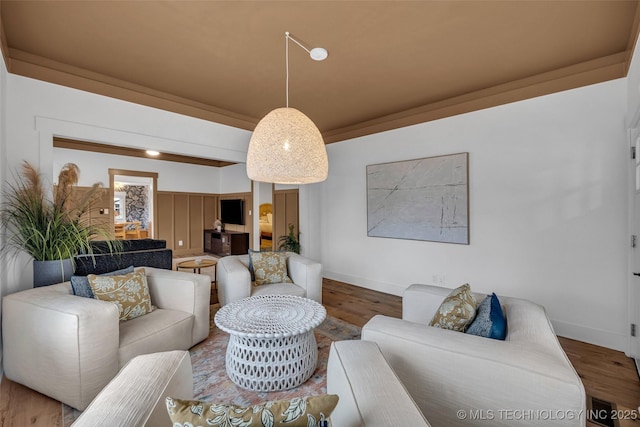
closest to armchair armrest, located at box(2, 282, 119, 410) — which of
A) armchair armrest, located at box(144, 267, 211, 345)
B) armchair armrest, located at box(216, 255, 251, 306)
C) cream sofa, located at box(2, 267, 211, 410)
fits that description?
cream sofa, located at box(2, 267, 211, 410)

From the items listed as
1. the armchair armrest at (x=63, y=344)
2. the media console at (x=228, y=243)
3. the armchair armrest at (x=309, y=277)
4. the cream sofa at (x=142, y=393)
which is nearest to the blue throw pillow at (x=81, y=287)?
the armchair armrest at (x=63, y=344)

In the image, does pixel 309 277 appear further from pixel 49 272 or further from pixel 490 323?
pixel 49 272

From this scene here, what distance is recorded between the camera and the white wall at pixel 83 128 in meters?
2.47

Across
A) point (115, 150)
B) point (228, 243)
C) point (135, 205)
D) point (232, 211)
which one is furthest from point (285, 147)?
point (135, 205)

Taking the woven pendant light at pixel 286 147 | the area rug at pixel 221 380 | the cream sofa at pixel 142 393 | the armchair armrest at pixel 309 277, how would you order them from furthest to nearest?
the armchair armrest at pixel 309 277 < the woven pendant light at pixel 286 147 < the area rug at pixel 221 380 < the cream sofa at pixel 142 393

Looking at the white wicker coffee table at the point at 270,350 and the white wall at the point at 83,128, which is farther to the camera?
the white wall at the point at 83,128

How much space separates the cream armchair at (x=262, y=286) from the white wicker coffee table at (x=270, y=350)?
2.55 feet

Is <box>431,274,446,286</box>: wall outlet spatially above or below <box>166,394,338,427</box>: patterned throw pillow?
below

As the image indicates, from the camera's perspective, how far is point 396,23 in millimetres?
2102

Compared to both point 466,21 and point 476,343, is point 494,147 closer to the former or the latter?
point 466,21

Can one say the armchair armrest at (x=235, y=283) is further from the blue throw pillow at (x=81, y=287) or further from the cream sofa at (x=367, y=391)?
the cream sofa at (x=367, y=391)

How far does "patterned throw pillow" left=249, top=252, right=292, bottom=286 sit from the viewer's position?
331 cm

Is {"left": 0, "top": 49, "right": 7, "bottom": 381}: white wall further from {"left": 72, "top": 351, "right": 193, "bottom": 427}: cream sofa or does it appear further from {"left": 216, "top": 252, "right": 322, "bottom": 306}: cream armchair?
{"left": 72, "top": 351, "right": 193, "bottom": 427}: cream sofa

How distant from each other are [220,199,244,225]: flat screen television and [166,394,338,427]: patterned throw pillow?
6866mm
